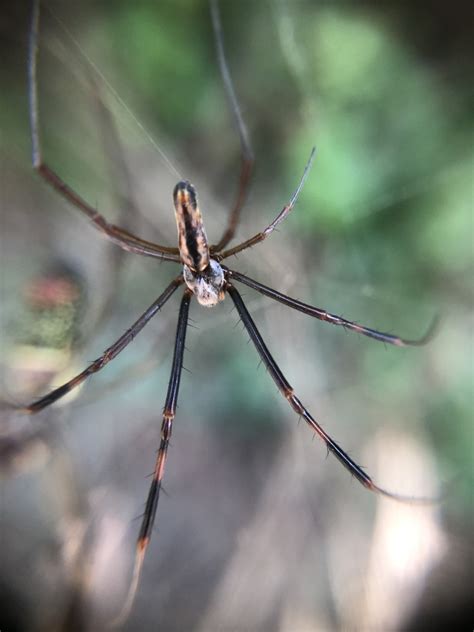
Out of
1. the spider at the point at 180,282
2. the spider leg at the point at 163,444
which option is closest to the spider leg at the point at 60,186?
the spider at the point at 180,282

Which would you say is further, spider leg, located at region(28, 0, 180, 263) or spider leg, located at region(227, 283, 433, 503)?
spider leg, located at region(227, 283, 433, 503)

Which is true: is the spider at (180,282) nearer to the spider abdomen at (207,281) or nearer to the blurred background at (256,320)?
the spider abdomen at (207,281)

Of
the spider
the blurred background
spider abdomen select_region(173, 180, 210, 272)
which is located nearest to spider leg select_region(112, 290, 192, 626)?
the spider

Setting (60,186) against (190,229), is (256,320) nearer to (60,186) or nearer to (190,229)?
(190,229)

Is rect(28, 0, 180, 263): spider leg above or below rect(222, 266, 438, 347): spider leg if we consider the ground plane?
above

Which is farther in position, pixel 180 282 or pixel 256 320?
pixel 256 320

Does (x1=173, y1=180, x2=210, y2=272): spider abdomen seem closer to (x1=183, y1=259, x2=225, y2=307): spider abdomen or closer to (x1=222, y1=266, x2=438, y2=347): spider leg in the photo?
(x1=183, y1=259, x2=225, y2=307): spider abdomen

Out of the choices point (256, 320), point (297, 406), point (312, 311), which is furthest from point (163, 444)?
point (256, 320)
